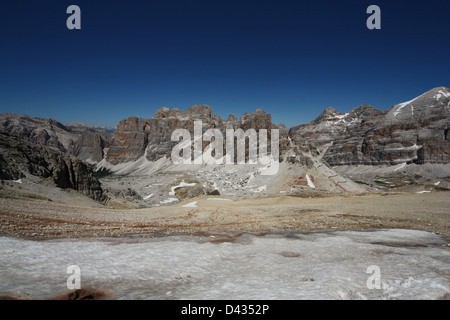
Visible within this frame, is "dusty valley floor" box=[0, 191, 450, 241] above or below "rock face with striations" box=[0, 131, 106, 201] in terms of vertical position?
below

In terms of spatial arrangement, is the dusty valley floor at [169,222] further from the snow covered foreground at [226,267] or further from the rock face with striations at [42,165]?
the rock face with striations at [42,165]

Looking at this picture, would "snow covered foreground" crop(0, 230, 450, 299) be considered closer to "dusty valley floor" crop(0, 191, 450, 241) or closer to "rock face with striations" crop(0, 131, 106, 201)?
"dusty valley floor" crop(0, 191, 450, 241)

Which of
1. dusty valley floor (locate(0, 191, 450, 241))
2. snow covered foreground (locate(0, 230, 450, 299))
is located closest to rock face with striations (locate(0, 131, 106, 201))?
dusty valley floor (locate(0, 191, 450, 241))

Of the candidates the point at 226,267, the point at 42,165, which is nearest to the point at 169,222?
the point at 226,267

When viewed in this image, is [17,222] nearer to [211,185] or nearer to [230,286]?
[230,286]

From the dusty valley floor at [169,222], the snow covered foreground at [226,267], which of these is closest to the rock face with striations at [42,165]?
the dusty valley floor at [169,222]

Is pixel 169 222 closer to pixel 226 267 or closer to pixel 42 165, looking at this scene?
pixel 226 267

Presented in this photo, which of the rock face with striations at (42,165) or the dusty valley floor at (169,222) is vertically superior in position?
the rock face with striations at (42,165)
